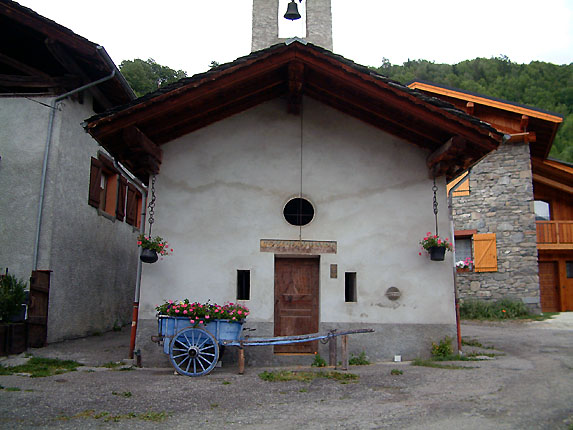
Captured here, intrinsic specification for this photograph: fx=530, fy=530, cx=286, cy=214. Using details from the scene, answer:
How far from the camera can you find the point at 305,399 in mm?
5879

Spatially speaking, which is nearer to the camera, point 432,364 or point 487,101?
point 432,364

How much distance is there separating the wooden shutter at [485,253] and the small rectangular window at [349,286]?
35.0ft

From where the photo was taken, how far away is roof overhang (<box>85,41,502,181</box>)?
796 centimetres

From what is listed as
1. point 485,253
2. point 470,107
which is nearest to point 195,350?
point 485,253

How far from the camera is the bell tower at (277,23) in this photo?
10430 mm

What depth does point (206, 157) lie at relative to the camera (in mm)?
9070

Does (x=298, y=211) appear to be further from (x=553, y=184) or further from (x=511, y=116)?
(x=553, y=184)

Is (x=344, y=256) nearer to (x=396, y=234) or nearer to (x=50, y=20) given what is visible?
(x=396, y=234)

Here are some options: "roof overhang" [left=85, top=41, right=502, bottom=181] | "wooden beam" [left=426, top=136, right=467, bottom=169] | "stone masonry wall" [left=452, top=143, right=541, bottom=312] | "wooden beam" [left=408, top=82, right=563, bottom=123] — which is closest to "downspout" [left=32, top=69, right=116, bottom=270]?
"roof overhang" [left=85, top=41, right=502, bottom=181]

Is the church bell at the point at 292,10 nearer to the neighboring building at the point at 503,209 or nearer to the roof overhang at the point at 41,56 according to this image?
the roof overhang at the point at 41,56

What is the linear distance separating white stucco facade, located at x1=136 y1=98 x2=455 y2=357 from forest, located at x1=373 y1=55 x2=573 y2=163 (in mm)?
22424

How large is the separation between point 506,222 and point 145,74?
21.1 metres

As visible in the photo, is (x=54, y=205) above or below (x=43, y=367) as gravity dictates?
above

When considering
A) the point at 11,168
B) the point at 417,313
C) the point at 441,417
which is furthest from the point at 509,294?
the point at 11,168
